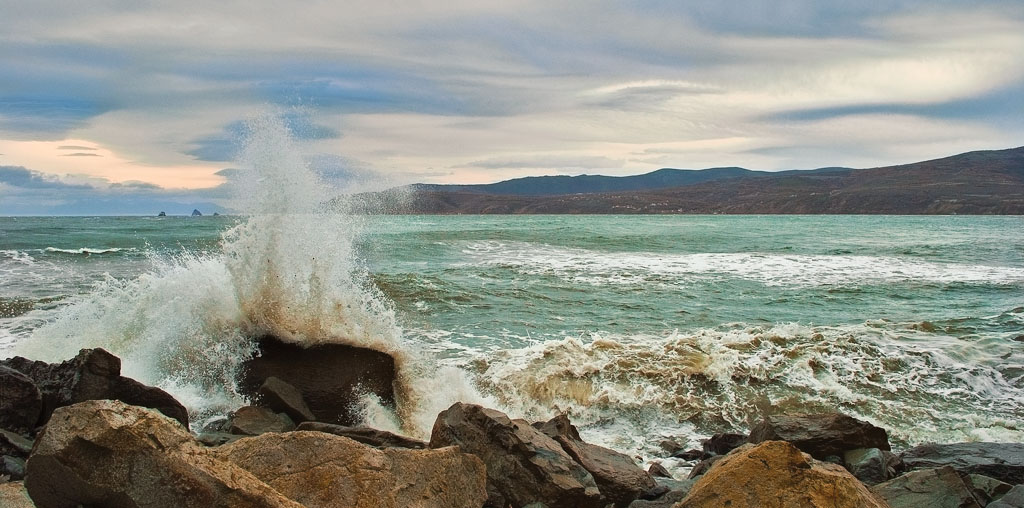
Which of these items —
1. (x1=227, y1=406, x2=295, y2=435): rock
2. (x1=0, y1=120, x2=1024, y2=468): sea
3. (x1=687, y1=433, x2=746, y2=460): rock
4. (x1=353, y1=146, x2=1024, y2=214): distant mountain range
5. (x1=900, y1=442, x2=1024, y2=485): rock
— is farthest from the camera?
(x1=353, y1=146, x2=1024, y2=214): distant mountain range

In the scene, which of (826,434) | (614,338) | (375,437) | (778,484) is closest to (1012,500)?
(826,434)

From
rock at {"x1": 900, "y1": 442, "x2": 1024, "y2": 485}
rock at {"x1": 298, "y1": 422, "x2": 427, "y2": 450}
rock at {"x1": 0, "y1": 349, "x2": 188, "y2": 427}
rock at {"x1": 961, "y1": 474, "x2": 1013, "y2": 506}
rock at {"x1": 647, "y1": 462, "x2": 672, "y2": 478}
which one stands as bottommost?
rock at {"x1": 647, "y1": 462, "x2": 672, "y2": 478}

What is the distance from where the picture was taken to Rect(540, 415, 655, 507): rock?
4995 mm

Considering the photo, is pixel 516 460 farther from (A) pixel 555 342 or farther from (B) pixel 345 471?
(A) pixel 555 342

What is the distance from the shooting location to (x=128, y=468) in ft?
9.93

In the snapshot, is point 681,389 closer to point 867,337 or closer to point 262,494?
point 867,337

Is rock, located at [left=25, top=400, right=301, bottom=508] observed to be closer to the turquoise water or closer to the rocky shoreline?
the rocky shoreline

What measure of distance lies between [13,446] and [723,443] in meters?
5.67

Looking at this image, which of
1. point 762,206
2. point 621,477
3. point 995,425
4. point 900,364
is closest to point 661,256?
point 900,364

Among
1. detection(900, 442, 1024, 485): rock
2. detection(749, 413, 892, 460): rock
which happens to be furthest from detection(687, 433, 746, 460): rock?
detection(900, 442, 1024, 485): rock

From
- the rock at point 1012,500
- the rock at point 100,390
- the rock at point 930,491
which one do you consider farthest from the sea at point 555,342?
the rock at point 1012,500

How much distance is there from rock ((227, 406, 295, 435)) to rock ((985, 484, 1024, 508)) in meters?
5.21

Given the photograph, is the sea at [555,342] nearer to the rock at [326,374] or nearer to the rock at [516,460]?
the rock at [326,374]

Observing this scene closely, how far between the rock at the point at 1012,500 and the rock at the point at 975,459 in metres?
0.85
